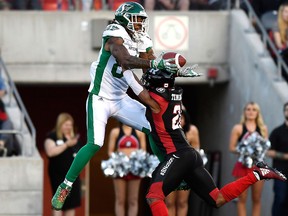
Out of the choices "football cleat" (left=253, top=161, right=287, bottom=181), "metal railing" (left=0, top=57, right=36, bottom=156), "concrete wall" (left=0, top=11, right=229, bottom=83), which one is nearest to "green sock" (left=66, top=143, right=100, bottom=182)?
"football cleat" (left=253, top=161, right=287, bottom=181)

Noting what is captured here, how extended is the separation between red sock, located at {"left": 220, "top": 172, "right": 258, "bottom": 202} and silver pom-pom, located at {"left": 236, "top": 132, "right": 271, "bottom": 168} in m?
3.51

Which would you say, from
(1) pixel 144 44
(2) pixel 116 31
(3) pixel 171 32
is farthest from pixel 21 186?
(3) pixel 171 32

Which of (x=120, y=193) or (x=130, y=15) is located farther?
(x=120, y=193)

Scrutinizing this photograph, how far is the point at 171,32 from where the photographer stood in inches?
675

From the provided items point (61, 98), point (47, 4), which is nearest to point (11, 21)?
point (47, 4)

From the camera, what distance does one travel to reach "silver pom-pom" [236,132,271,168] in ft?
47.0

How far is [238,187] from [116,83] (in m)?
1.61

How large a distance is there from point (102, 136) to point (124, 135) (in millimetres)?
3934

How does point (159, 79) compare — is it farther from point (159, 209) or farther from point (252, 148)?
point (252, 148)

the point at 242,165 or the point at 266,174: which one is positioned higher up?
the point at 266,174

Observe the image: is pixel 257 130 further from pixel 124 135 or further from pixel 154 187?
pixel 154 187

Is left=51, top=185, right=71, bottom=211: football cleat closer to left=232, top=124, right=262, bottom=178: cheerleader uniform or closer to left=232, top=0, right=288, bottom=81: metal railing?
left=232, top=124, right=262, bottom=178: cheerleader uniform

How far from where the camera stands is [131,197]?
14875 millimetres

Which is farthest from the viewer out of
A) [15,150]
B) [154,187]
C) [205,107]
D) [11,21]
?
[205,107]
